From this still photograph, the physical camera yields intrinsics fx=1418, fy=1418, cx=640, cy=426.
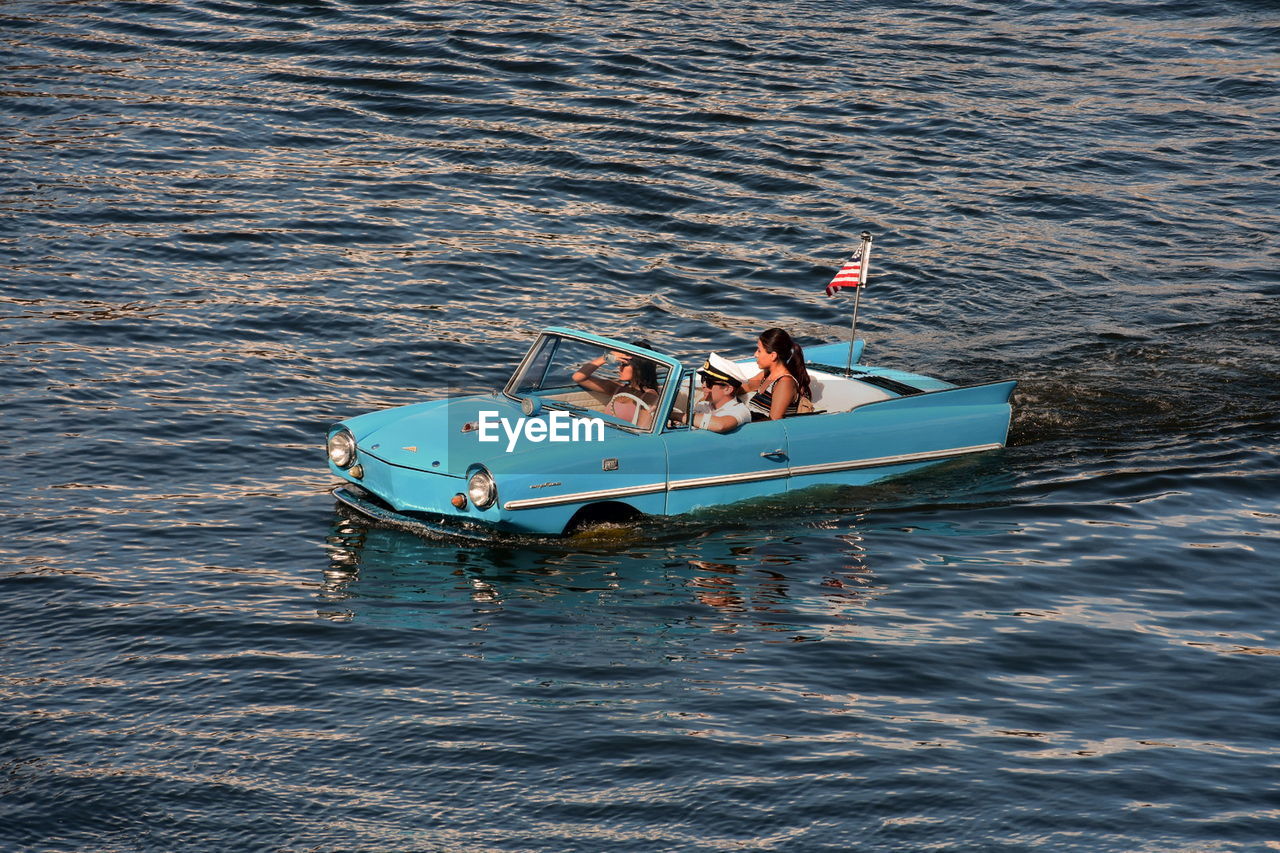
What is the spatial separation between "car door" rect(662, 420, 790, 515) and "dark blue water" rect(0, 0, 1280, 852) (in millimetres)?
199

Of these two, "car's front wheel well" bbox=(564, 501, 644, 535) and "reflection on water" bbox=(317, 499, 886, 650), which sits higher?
"car's front wheel well" bbox=(564, 501, 644, 535)

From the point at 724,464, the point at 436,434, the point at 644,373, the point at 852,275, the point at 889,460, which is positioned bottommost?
the point at 889,460

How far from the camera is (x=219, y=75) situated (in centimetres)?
2209

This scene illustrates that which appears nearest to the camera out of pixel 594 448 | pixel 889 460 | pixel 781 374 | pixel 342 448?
pixel 594 448

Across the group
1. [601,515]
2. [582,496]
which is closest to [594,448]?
[582,496]

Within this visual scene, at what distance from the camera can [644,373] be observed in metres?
10.6

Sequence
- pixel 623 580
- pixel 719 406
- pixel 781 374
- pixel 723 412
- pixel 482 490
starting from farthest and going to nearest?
pixel 781 374, pixel 719 406, pixel 723 412, pixel 623 580, pixel 482 490

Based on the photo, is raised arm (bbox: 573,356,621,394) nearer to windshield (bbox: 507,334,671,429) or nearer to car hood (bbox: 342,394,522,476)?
windshield (bbox: 507,334,671,429)

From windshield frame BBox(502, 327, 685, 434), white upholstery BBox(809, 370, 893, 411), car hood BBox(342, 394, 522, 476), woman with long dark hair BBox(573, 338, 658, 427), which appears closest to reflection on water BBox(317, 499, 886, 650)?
car hood BBox(342, 394, 522, 476)

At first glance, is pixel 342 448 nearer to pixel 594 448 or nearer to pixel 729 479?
pixel 594 448

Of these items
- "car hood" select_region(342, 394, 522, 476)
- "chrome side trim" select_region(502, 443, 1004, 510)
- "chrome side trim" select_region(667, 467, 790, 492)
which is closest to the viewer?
"chrome side trim" select_region(502, 443, 1004, 510)

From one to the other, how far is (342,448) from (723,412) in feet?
9.39

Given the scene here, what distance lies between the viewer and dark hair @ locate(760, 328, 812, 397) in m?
11.2

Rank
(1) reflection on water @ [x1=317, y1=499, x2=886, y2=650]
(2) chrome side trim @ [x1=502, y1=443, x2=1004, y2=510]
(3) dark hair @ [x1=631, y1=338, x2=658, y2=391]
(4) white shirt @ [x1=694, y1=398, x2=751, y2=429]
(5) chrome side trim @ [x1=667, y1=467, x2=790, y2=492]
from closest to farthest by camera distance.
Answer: (1) reflection on water @ [x1=317, y1=499, x2=886, y2=650] → (2) chrome side trim @ [x1=502, y1=443, x2=1004, y2=510] → (5) chrome side trim @ [x1=667, y1=467, x2=790, y2=492] → (3) dark hair @ [x1=631, y1=338, x2=658, y2=391] → (4) white shirt @ [x1=694, y1=398, x2=751, y2=429]
